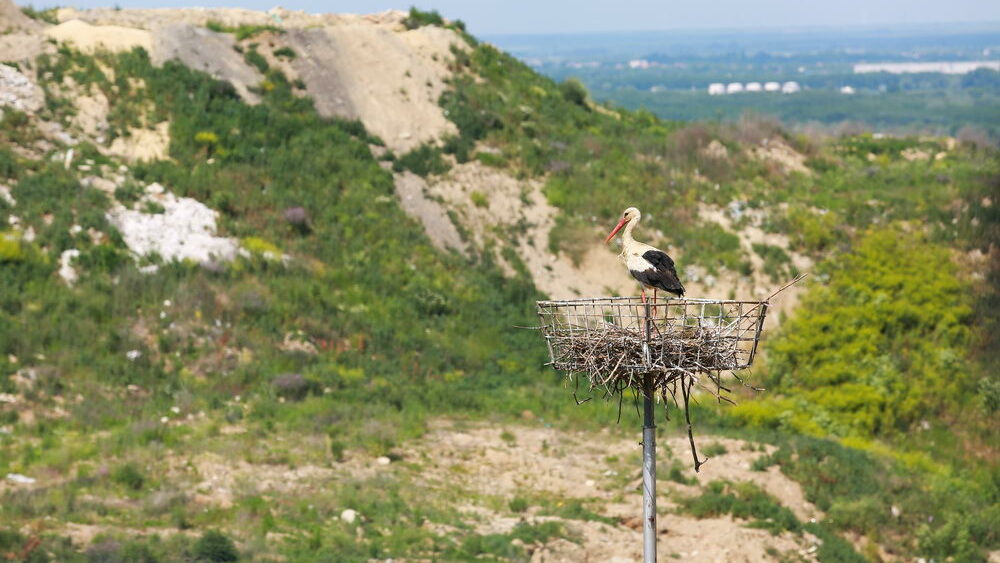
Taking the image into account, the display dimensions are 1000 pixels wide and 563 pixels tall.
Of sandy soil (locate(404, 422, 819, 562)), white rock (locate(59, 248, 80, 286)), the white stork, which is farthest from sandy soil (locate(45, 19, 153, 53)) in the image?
the white stork

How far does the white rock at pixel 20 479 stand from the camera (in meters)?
21.0

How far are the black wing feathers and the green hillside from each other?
24.7 feet

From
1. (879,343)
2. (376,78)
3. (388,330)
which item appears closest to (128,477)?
(388,330)

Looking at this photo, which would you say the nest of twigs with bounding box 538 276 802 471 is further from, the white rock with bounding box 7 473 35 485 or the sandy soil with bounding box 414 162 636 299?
the sandy soil with bounding box 414 162 636 299

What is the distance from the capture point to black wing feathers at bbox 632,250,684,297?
13.5 m

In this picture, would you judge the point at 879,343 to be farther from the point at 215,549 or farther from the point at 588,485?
the point at 215,549

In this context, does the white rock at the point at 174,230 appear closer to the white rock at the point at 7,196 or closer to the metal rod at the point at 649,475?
the white rock at the point at 7,196

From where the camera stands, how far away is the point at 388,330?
29656mm

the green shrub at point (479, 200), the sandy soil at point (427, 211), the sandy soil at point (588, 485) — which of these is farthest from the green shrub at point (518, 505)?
the green shrub at point (479, 200)

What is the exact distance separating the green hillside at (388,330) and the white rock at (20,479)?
274 mm

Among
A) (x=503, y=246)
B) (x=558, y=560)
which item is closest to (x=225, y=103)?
(x=503, y=246)

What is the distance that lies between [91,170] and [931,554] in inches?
854

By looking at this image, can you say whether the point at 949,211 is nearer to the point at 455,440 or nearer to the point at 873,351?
the point at 873,351

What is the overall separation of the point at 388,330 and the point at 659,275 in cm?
1672
